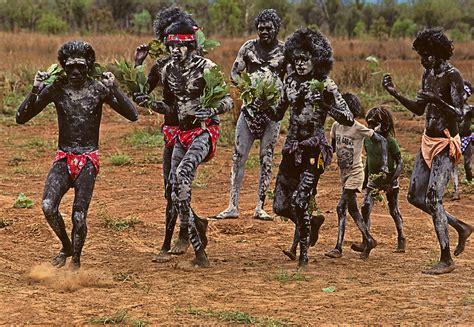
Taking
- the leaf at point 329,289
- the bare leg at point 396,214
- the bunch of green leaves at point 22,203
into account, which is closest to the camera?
the leaf at point 329,289

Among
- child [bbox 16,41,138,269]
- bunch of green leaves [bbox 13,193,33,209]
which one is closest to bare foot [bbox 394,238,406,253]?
child [bbox 16,41,138,269]

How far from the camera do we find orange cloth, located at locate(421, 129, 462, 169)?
7023 millimetres

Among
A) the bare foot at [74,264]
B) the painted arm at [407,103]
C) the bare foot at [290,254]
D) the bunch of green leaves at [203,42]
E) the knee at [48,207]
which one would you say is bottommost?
the bare foot at [290,254]

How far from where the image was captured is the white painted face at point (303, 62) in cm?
708

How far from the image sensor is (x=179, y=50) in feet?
24.1

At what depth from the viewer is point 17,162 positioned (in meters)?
12.9

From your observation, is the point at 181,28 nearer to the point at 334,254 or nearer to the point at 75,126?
the point at 75,126

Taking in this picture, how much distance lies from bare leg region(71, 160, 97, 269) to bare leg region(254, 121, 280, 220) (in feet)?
9.49

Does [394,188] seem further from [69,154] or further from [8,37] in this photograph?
[8,37]

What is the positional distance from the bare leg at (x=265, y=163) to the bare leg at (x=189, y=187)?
6.98ft

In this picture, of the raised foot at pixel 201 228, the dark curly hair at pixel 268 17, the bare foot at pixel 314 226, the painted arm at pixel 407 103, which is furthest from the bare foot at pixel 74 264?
the dark curly hair at pixel 268 17

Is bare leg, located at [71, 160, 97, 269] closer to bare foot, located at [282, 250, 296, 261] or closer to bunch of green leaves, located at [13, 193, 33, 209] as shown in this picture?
bare foot, located at [282, 250, 296, 261]

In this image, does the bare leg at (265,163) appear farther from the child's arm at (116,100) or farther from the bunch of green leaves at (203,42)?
the child's arm at (116,100)

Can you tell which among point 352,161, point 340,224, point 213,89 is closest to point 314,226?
point 340,224
